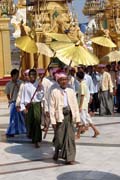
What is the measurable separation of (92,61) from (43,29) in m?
20.3

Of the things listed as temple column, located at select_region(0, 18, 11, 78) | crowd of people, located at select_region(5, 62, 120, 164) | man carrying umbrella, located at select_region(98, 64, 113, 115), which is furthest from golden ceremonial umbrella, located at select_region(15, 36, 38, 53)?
temple column, located at select_region(0, 18, 11, 78)

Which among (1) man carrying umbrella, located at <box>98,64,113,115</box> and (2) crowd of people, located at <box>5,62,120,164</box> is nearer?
(2) crowd of people, located at <box>5,62,120,164</box>

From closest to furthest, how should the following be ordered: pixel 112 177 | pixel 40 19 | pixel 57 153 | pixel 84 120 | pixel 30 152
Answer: pixel 112 177, pixel 57 153, pixel 30 152, pixel 84 120, pixel 40 19

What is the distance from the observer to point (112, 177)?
6895mm

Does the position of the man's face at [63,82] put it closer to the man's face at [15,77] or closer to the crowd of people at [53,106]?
the crowd of people at [53,106]

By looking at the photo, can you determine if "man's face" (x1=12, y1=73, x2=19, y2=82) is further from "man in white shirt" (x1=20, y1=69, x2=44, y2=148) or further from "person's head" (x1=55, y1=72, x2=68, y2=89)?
"person's head" (x1=55, y1=72, x2=68, y2=89)

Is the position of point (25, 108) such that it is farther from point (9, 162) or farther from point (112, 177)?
point (112, 177)

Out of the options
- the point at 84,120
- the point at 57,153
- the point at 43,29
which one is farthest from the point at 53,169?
the point at 43,29

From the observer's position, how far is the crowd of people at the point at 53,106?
766 centimetres

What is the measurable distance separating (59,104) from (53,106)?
0.11 m

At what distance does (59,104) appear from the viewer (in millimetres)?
7566

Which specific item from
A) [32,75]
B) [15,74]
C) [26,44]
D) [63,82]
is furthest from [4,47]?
[63,82]

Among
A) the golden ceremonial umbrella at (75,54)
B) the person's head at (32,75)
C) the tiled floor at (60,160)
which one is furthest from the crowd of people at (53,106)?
the golden ceremonial umbrella at (75,54)

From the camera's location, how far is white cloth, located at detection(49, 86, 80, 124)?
24.8 ft
